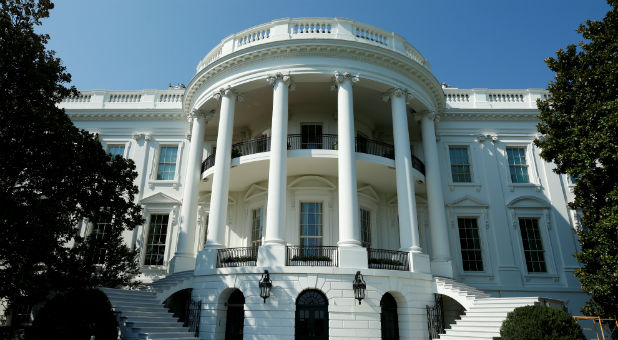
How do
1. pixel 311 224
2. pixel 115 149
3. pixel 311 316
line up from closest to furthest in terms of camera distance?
pixel 311 316
pixel 311 224
pixel 115 149

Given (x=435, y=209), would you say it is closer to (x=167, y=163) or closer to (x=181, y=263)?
(x=181, y=263)

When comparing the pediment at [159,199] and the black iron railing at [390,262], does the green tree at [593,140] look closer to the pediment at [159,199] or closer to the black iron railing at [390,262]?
the black iron railing at [390,262]

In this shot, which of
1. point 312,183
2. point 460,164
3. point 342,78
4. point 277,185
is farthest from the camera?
point 460,164

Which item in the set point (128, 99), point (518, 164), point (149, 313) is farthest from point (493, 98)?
point (128, 99)

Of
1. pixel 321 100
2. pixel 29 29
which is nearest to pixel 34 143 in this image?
pixel 29 29

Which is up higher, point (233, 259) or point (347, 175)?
point (347, 175)

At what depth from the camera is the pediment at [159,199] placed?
1931 centimetres

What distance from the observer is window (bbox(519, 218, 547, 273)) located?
18.7 meters

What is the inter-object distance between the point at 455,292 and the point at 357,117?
9061 mm

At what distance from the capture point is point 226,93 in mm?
16234

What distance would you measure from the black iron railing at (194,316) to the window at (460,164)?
549 inches

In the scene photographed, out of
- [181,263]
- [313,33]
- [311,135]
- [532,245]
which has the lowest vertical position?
[181,263]

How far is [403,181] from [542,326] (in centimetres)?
687

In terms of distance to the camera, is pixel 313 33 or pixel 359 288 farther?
pixel 313 33
